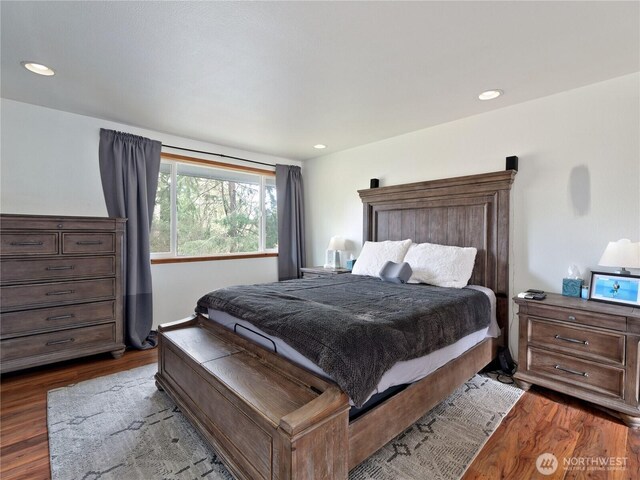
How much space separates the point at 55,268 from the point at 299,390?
253 cm

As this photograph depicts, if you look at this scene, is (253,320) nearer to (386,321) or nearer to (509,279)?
(386,321)

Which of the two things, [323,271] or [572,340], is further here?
[323,271]

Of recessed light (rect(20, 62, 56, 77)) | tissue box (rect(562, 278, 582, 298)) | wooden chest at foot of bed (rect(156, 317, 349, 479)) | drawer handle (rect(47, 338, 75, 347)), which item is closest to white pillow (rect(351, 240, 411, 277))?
tissue box (rect(562, 278, 582, 298))

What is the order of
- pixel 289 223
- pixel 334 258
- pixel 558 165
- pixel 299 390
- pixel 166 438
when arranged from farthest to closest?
pixel 289 223 → pixel 334 258 → pixel 558 165 → pixel 166 438 → pixel 299 390

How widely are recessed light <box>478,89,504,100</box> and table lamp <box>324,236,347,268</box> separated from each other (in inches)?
86.6

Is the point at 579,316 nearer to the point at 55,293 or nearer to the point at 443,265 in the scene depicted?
the point at 443,265

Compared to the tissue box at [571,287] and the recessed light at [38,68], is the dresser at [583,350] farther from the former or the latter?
the recessed light at [38,68]

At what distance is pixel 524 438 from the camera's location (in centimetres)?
182

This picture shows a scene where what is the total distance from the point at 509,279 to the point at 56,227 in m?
4.00

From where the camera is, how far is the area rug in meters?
1.57

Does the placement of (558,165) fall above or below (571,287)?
above

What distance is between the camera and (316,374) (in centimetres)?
151

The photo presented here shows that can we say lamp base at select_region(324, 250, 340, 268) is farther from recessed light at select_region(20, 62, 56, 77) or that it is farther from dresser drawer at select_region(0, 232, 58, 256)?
recessed light at select_region(20, 62, 56, 77)

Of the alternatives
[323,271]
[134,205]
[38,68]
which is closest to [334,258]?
[323,271]
